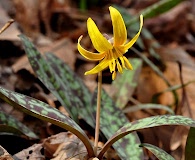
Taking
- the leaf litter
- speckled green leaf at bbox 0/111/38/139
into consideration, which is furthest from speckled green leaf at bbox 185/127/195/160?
speckled green leaf at bbox 0/111/38/139

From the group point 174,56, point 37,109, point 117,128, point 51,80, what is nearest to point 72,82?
point 51,80

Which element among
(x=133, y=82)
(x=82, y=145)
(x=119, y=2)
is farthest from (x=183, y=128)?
(x=119, y=2)

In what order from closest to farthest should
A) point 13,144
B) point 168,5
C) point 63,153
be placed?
point 63,153 < point 13,144 < point 168,5

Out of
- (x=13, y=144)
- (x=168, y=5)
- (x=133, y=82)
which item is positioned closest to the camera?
(x=13, y=144)

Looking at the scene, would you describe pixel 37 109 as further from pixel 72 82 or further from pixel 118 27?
pixel 72 82

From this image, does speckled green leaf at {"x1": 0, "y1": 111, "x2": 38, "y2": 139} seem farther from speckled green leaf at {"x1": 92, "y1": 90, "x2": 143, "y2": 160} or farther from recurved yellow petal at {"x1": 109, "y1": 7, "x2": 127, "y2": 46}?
recurved yellow petal at {"x1": 109, "y1": 7, "x2": 127, "y2": 46}

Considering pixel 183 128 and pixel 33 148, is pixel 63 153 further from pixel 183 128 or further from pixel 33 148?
pixel 183 128
